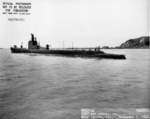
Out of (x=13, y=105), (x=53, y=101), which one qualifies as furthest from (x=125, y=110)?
(x=13, y=105)

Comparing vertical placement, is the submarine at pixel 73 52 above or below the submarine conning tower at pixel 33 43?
below

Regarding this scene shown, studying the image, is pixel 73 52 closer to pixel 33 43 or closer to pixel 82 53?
pixel 82 53

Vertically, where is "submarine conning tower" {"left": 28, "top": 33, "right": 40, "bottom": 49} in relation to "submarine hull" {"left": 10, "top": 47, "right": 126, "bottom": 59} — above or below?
above

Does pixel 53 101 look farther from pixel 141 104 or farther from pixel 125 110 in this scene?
pixel 141 104

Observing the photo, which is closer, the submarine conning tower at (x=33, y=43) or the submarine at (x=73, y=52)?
the submarine at (x=73, y=52)

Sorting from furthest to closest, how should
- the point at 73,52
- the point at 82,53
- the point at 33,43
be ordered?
the point at 33,43 < the point at 73,52 < the point at 82,53

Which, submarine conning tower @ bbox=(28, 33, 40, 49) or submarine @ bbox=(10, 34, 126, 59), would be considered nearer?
submarine @ bbox=(10, 34, 126, 59)

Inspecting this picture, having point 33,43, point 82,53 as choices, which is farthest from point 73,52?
point 33,43

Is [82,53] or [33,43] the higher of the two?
[33,43]

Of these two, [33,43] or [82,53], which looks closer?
[82,53]

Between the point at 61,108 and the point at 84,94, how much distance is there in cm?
409

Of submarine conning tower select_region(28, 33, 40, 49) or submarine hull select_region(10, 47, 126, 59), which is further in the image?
submarine conning tower select_region(28, 33, 40, 49)

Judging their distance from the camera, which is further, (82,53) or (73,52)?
(73,52)

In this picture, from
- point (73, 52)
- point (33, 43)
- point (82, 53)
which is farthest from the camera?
point (33, 43)
